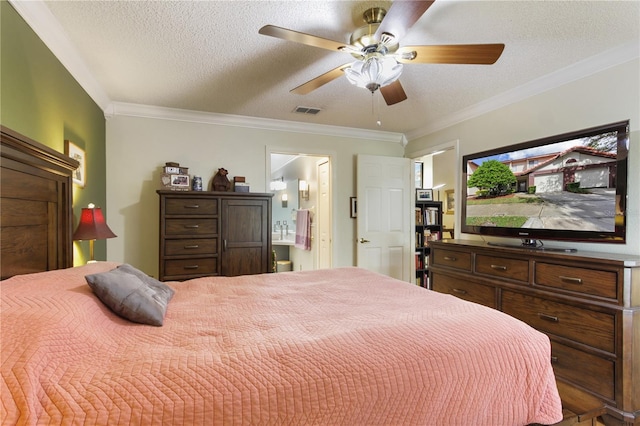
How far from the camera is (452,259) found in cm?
312

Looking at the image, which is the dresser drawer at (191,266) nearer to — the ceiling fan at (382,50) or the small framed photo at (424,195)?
the ceiling fan at (382,50)

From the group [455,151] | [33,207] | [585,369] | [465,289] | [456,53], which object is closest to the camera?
[33,207]

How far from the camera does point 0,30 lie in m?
1.46

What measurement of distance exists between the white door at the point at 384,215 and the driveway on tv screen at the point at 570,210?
1.53m

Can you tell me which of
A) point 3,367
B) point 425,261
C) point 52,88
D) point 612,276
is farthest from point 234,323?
point 425,261

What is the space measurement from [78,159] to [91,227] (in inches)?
24.3

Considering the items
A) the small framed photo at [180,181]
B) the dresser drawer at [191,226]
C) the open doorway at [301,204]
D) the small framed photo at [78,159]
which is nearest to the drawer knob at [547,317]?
the open doorway at [301,204]

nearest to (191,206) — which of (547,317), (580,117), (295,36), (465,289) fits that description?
(295,36)

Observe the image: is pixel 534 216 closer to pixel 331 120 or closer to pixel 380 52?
pixel 380 52

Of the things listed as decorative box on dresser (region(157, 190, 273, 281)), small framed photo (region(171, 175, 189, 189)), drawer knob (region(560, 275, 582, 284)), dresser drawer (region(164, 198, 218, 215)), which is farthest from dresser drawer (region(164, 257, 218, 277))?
drawer knob (region(560, 275, 582, 284))

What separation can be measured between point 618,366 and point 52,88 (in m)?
3.90

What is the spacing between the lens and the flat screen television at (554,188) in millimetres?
2232

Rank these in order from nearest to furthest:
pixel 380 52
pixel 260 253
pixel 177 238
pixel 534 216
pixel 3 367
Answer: pixel 3 367 < pixel 380 52 < pixel 534 216 < pixel 177 238 < pixel 260 253

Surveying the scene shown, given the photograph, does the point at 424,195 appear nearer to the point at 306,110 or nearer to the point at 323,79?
the point at 306,110
